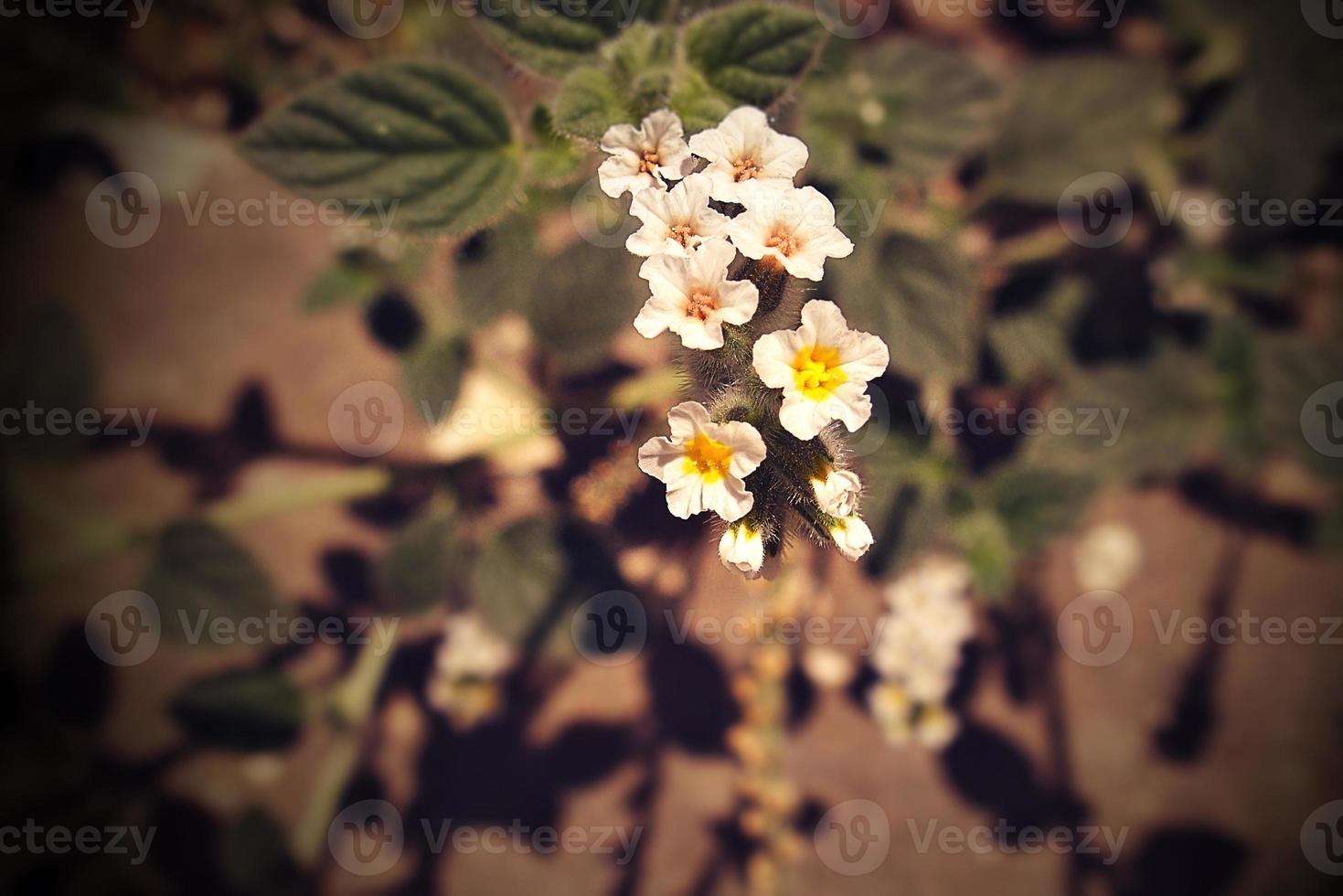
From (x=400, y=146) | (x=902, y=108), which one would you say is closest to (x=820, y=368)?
(x=400, y=146)

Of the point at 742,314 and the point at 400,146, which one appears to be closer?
the point at 742,314

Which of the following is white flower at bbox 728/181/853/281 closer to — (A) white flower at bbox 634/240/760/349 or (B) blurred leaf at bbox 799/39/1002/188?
(A) white flower at bbox 634/240/760/349

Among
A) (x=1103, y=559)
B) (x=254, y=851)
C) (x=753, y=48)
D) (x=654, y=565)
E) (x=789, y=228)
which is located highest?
(x=753, y=48)

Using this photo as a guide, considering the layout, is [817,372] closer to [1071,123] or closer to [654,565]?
[654,565]

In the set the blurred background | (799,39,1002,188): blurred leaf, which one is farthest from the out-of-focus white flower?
(799,39,1002,188): blurred leaf

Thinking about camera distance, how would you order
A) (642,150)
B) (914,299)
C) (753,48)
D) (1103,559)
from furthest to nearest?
(1103,559)
(914,299)
(753,48)
(642,150)

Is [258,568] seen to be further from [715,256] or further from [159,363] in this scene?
[715,256]
